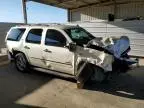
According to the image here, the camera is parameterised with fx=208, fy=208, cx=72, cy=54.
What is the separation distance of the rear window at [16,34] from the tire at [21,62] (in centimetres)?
68

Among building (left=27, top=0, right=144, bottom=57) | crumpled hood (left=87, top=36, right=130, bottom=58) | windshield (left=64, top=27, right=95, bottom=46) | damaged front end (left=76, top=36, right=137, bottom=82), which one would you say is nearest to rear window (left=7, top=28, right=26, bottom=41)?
windshield (left=64, top=27, right=95, bottom=46)

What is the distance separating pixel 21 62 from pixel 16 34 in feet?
3.86

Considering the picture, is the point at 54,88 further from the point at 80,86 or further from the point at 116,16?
the point at 116,16

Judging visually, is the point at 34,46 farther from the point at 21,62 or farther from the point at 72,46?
the point at 72,46

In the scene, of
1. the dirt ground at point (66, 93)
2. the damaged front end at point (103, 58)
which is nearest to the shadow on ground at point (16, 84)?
the dirt ground at point (66, 93)

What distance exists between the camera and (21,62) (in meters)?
8.03

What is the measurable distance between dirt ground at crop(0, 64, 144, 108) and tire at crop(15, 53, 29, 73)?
0.39m

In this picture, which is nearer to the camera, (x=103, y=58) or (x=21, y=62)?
(x=103, y=58)

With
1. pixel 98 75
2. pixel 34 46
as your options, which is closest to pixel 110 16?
pixel 34 46

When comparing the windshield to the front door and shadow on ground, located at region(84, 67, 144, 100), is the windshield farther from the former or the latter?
shadow on ground, located at region(84, 67, 144, 100)

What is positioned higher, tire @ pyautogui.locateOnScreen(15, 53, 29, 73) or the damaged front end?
the damaged front end

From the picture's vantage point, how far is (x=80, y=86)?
620cm

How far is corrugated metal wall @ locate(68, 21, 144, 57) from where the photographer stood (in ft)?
36.4

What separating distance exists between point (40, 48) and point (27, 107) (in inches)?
99.0
